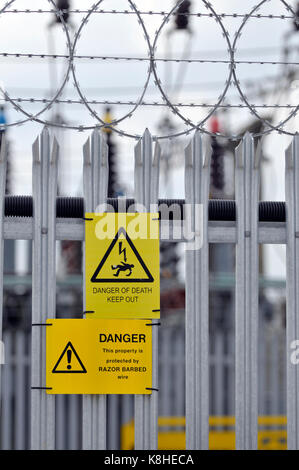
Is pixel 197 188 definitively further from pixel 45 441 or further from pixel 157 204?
pixel 45 441

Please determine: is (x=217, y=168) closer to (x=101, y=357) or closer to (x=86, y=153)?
(x=86, y=153)

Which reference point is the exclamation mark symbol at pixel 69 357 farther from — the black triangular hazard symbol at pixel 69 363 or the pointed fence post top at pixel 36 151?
the pointed fence post top at pixel 36 151

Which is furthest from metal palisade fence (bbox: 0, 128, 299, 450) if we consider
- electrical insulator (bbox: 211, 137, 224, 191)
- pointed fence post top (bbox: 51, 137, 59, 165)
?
electrical insulator (bbox: 211, 137, 224, 191)

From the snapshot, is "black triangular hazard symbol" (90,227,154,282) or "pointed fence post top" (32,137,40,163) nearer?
"pointed fence post top" (32,137,40,163)

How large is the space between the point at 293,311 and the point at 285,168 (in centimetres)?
130

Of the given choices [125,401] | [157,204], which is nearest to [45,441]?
[157,204]

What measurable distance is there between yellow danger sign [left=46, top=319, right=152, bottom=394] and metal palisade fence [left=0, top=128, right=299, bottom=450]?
9 centimetres

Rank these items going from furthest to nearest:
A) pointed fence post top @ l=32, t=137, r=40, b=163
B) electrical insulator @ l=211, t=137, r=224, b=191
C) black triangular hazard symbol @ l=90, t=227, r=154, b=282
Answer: electrical insulator @ l=211, t=137, r=224, b=191 < black triangular hazard symbol @ l=90, t=227, r=154, b=282 < pointed fence post top @ l=32, t=137, r=40, b=163

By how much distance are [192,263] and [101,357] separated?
116 centimetres

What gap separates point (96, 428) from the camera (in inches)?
270

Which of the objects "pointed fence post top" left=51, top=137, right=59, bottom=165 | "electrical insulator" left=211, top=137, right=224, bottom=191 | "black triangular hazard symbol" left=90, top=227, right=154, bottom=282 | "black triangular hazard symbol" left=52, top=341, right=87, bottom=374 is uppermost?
"electrical insulator" left=211, top=137, right=224, bottom=191

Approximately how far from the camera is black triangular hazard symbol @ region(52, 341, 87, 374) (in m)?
6.91

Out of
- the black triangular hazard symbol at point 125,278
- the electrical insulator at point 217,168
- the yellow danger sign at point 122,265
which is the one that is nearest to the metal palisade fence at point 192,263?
the yellow danger sign at point 122,265

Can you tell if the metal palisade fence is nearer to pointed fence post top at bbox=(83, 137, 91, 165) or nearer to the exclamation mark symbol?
pointed fence post top at bbox=(83, 137, 91, 165)
